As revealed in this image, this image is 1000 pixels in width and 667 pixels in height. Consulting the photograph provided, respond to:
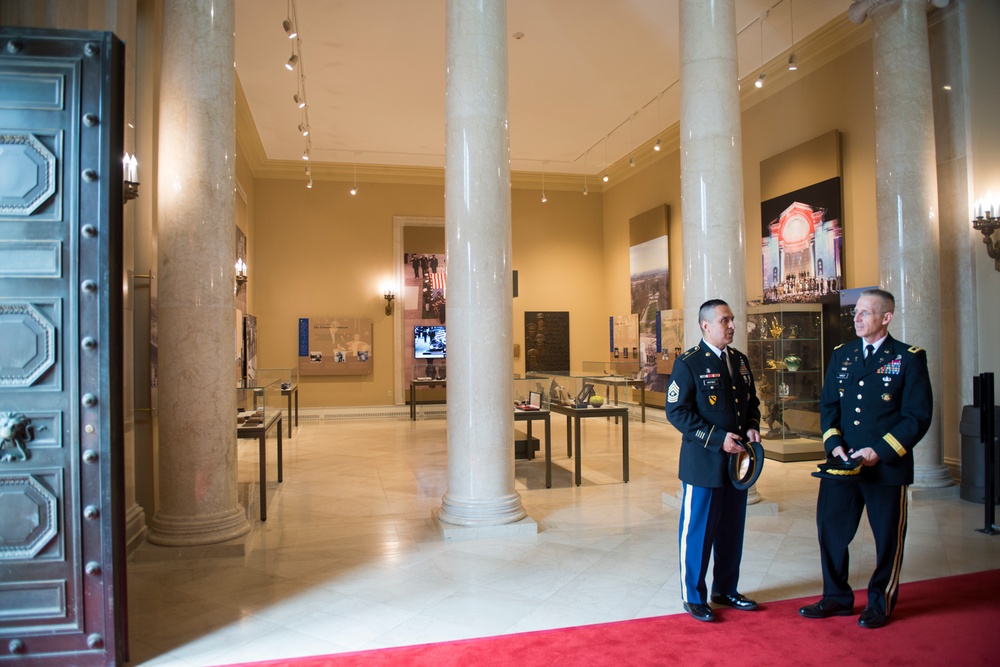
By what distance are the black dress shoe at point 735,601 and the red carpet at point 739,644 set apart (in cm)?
5

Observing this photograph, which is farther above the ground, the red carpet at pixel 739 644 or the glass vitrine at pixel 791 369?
the glass vitrine at pixel 791 369

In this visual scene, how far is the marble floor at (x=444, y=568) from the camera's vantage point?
3.92m

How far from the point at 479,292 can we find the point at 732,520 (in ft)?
8.90

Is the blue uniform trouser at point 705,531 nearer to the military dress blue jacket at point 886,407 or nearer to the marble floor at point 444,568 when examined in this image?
the marble floor at point 444,568

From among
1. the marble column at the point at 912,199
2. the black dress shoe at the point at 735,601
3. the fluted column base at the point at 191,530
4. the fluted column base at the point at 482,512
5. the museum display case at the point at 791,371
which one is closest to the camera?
the black dress shoe at the point at 735,601

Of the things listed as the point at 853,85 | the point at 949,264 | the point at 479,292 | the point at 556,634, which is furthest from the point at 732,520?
the point at 853,85

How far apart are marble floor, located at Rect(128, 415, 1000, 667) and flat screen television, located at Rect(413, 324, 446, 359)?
27.3ft

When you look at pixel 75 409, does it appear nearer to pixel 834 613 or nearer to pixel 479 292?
pixel 479 292

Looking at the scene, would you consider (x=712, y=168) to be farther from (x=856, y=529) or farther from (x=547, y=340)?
(x=547, y=340)

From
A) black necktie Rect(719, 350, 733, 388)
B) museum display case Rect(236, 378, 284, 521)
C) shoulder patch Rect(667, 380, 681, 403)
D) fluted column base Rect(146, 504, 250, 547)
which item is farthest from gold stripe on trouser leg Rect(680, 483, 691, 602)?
museum display case Rect(236, 378, 284, 521)

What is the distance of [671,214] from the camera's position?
14.6m

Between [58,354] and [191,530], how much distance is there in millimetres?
2532

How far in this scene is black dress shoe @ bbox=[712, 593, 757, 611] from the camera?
13.3ft

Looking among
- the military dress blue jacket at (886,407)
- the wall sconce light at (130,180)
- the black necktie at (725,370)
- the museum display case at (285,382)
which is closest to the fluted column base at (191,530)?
the wall sconce light at (130,180)
